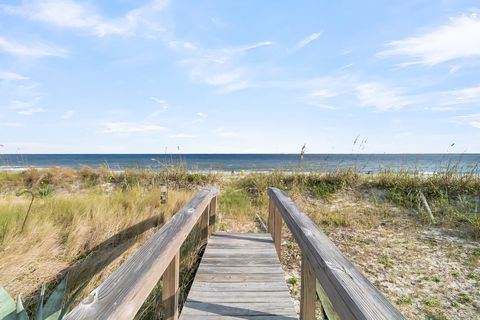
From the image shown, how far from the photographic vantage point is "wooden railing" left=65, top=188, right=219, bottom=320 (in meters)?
0.82

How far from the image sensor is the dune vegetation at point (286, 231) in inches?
106

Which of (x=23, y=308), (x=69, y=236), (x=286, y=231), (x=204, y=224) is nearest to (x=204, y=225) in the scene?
(x=204, y=224)

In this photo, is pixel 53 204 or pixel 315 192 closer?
pixel 53 204

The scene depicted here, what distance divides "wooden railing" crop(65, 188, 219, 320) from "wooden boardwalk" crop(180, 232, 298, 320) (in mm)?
435

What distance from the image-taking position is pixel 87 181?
878cm

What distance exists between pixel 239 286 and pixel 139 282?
1.75 meters

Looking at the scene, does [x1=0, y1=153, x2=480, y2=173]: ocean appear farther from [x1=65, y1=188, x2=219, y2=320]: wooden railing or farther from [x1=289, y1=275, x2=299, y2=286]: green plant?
[x1=65, y1=188, x2=219, y2=320]: wooden railing

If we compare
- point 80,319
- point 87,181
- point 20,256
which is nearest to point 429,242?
point 80,319

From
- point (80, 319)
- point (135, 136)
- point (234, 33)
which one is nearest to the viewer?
point (80, 319)

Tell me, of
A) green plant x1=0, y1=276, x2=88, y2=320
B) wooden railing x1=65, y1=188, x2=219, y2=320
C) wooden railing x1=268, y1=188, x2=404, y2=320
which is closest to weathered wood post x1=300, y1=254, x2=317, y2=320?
wooden railing x1=268, y1=188, x2=404, y2=320

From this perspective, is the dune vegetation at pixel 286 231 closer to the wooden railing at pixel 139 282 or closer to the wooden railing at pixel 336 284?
the wooden railing at pixel 139 282

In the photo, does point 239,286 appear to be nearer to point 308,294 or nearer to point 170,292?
point 170,292

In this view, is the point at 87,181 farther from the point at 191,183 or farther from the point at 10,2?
the point at 10,2

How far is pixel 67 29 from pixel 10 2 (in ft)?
7.00
